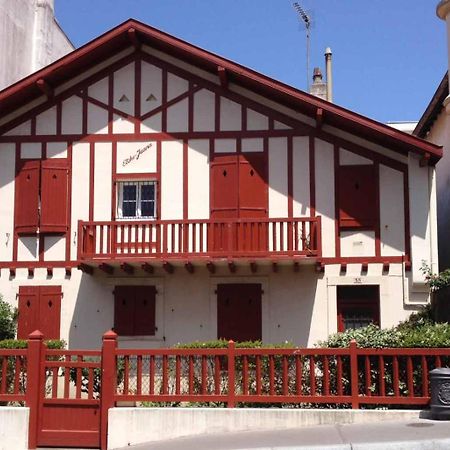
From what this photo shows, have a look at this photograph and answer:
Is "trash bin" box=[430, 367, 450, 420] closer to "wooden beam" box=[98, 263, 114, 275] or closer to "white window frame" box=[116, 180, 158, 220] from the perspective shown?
"wooden beam" box=[98, 263, 114, 275]

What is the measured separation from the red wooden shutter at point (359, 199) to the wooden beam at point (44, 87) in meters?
7.73

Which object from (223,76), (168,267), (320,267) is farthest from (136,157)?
(320,267)

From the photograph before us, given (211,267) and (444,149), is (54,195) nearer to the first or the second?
(211,267)

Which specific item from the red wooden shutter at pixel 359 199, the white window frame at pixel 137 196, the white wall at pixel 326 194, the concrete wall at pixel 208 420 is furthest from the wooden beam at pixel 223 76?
the concrete wall at pixel 208 420

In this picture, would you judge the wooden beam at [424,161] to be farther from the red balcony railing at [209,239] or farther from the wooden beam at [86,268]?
the wooden beam at [86,268]

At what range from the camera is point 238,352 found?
1166cm

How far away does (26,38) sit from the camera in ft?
80.7

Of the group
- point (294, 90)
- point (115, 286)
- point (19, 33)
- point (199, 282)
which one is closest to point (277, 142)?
point (294, 90)

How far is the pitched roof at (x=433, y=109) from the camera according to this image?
19.1 m

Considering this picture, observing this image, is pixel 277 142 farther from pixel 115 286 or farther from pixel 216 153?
pixel 115 286

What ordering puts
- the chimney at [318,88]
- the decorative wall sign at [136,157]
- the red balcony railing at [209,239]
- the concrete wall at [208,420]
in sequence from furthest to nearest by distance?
the chimney at [318,88], the decorative wall sign at [136,157], the red balcony railing at [209,239], the concrete wall at [208,420]

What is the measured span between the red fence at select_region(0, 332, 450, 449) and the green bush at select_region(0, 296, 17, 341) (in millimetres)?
5375

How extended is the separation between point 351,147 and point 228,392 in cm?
808

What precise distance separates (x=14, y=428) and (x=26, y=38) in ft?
54.4
